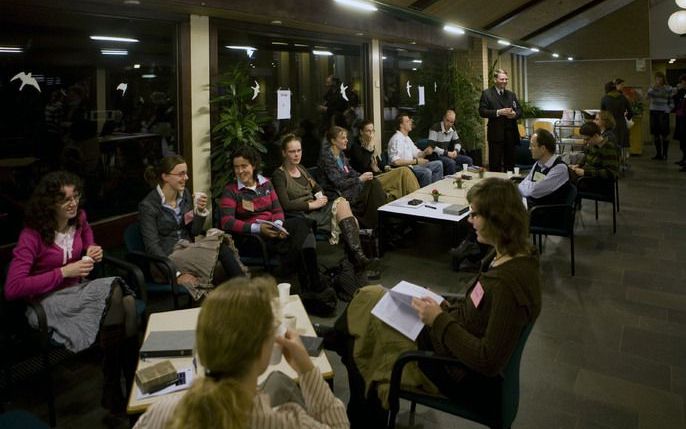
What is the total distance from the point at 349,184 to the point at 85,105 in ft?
8.83

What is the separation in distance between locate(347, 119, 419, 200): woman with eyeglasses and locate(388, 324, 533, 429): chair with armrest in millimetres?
3950

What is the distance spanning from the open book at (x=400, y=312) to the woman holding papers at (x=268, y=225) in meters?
1.71

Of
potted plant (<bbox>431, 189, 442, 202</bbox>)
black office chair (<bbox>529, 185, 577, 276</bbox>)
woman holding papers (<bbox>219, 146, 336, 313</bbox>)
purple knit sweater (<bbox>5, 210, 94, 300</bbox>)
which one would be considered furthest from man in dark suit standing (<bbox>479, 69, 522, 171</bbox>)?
purple knit sweater (<bbox>5, 210, 94, 300</bbox>)

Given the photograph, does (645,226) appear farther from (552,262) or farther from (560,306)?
(560,306)

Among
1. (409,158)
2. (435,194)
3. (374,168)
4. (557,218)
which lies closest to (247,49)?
(374,168)

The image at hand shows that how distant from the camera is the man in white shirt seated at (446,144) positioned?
7.73m

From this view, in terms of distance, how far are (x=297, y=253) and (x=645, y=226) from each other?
4.71 m

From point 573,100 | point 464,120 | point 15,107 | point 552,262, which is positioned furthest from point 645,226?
point 573,100

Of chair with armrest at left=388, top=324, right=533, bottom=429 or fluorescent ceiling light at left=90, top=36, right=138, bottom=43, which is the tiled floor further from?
fluorescent ceiling light at left=90, top=36, right=138, bottom=43

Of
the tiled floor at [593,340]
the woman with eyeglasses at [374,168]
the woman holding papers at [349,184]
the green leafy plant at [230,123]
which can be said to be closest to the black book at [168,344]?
the tiled floor at [593,340]

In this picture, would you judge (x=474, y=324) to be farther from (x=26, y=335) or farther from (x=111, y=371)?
(x=26, y=335)

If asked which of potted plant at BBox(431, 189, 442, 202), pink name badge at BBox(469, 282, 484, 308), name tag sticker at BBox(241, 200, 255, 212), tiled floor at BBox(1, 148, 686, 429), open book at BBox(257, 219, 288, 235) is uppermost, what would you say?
potted plant at BBox(431, 189, 442, 202)

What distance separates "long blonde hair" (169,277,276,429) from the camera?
3.50 feet

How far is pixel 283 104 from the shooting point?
18.7ft
